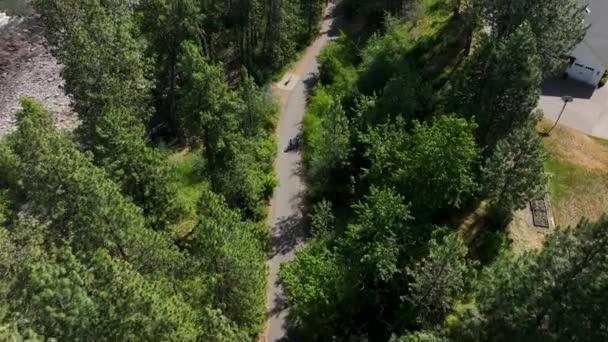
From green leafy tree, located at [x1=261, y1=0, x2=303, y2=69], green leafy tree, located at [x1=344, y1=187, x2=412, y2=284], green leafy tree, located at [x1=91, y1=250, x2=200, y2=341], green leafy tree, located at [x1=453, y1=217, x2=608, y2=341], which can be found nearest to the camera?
green leafy tree, located at [x1=453, y1=217, x2=608, y2=341]

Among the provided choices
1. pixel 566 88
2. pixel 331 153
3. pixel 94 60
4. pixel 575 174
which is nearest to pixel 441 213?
pixel 331 153

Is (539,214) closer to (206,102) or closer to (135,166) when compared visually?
(206,102)

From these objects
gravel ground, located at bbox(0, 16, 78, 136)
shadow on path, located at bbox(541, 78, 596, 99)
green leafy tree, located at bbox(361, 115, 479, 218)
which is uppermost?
shadow on path, located at bbox(541, 78, 596, 99)

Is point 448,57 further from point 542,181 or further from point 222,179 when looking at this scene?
point 222,179

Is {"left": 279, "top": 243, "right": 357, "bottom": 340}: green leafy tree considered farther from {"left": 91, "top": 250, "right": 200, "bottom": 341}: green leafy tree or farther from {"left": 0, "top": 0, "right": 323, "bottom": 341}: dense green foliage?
{"left": 91, "top": 250, "right": 200, "bottom": 341}: green leafy tree

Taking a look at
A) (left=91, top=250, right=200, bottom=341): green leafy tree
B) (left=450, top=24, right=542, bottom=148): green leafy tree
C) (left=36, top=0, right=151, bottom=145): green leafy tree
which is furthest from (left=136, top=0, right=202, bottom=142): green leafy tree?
(left=450, top=24, right=542, bottom=148): green leafy tree

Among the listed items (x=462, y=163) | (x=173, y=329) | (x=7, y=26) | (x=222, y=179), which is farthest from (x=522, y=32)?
(x=7, y=26)

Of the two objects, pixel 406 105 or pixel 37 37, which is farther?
pixel 37 37
